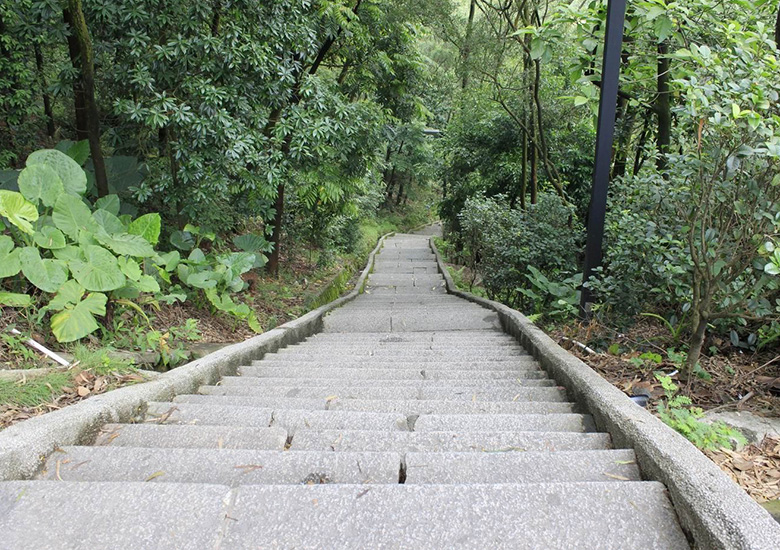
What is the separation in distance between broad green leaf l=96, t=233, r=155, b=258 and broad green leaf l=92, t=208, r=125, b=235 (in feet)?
1.03

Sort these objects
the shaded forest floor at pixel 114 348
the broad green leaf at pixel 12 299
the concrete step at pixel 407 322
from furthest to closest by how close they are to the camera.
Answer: the concrete step at pixel 407 322, the broad green leaf at pixel 12 299, the shaded forest floor at pixel 114 348

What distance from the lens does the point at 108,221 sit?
4.34 metres

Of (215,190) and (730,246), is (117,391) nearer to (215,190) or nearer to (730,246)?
(215,190)

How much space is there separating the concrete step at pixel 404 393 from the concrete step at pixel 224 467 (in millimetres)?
1264

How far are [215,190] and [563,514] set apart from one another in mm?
4863

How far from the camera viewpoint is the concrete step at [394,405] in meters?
2.78

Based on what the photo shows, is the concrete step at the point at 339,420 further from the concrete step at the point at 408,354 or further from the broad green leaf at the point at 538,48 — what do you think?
the broad green leaf at the point at 538,48

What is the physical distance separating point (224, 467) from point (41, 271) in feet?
7.85

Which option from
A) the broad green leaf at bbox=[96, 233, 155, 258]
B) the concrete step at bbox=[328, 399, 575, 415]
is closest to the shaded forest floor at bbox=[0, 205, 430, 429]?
the broad green leaf at bbox=[96, 233, 155, 258]

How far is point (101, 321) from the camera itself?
4.02 metres

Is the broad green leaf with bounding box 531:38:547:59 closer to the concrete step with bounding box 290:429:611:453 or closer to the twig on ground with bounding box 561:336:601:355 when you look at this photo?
the twig on ground with bounding box 561:336:601:355

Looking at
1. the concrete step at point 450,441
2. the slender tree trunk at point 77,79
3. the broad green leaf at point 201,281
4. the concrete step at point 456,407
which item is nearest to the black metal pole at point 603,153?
the concrete step at point 456,407

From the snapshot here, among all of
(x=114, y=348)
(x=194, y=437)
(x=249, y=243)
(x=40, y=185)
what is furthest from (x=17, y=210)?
(x=249, y=243)

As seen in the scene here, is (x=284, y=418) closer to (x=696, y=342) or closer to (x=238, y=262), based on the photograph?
(x=696, y=342)
